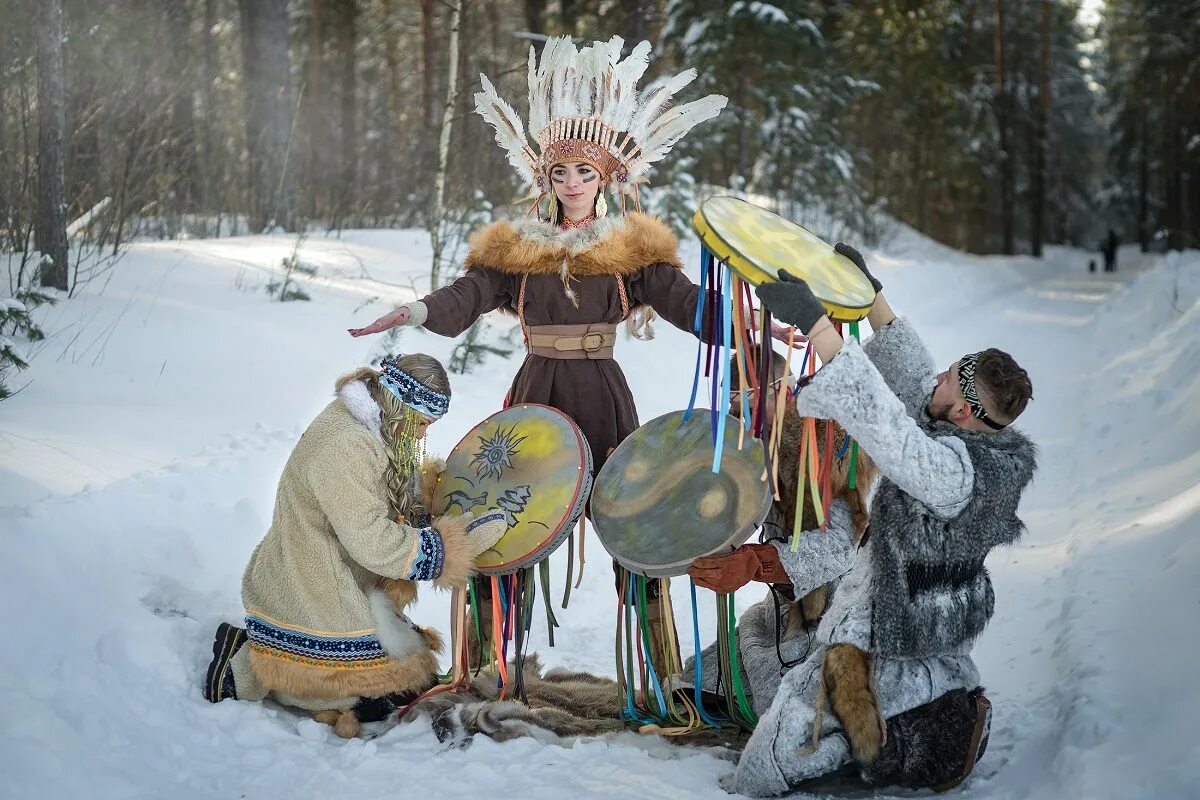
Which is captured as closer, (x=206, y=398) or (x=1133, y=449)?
(x=206, y=398)

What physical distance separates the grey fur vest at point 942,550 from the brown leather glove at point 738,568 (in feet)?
1.05

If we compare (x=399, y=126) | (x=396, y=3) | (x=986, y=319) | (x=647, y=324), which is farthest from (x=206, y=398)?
(x=396, y=3)

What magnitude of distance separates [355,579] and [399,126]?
1699 cm

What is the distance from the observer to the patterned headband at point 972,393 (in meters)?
2.71

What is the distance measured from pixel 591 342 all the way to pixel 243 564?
1.72 metres

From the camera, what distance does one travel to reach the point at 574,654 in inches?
165

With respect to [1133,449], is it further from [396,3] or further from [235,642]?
[396,3]

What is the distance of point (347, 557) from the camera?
10.8 feet

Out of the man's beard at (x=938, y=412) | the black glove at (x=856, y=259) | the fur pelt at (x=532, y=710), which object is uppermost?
the black glove at (x=856, y=259)

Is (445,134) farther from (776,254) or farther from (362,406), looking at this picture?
(776,254)

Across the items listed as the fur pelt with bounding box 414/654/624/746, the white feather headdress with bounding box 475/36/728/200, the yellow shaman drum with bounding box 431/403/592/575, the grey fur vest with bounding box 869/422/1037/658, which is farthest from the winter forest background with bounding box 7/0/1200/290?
the grey fur vest with bounding box 869/422/1037/658

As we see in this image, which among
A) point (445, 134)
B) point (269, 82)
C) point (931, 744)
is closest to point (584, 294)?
point (931, 744)

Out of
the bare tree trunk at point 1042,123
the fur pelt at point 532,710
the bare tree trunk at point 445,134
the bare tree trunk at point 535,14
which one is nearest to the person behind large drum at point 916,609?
the fur pelt at point 532,710

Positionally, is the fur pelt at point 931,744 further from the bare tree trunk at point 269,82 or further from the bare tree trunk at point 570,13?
the bare tree trunk at point 570,13
